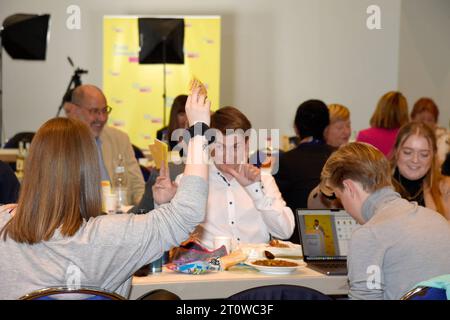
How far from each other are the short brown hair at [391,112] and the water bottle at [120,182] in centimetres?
246

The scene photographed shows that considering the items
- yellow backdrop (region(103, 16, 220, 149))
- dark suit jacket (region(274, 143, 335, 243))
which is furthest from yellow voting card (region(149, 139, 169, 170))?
yellow backdrop (region(103, 16, 220, 149))

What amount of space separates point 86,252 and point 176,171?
1842mm

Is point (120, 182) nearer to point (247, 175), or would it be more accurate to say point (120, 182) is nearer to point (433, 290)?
point (247, 175)

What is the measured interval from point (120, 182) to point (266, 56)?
224 inches

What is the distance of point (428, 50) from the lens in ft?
31.6

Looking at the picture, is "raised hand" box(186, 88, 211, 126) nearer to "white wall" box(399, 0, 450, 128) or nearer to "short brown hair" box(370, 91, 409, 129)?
"short brown hair" box(370, 91, 409, 129)

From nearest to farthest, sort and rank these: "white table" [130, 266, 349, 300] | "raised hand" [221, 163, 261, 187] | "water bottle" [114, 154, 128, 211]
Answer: "white table" [130, 266, 349, 300] → "raised hand" [221, 163, 261, 187] → "water bottle" [114, 154, 128, 211]

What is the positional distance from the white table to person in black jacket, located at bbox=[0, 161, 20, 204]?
1.12 meters

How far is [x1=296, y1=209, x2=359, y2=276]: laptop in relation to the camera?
3172mm

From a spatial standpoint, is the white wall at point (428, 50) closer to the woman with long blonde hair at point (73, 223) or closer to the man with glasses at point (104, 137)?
the man with glasses at point (104, 137)

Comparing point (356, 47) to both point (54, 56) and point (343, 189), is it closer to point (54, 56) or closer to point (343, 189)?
point (54, 56)

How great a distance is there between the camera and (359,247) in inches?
97.6

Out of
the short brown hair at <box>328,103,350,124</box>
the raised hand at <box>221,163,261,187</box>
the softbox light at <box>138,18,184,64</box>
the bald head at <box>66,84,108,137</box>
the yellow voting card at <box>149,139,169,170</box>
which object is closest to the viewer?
the yellow voting card at <box>149,139,169,170</box>

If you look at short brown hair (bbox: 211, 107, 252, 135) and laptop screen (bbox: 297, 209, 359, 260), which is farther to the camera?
short brown hair (bbox: 211, 107, 252, 135)
